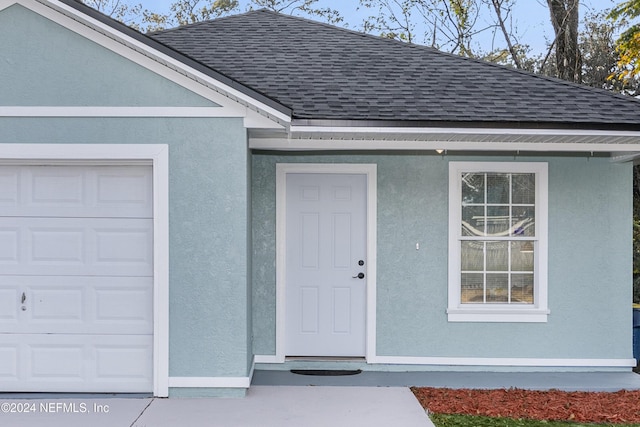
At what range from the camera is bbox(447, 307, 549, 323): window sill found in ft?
27.1

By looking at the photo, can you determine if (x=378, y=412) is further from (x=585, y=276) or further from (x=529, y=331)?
(x=585, y=276)

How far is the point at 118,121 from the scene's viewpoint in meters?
6.96

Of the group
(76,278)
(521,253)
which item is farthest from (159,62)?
(521,253)

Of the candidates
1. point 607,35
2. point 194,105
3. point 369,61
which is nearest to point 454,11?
point 607,35

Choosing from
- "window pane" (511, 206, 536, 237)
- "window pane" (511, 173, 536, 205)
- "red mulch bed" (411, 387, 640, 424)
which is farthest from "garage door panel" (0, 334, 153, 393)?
"window pane" (511, 173, 536, 205)

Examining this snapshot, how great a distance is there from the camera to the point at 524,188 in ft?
27.8

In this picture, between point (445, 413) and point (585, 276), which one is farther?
point (585, 276)

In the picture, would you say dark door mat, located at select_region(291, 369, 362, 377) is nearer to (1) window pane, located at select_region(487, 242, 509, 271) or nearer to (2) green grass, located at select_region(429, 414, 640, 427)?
(2) green grass, located at select_region(429, 414, 640, 427)

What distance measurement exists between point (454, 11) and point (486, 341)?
51.5ft

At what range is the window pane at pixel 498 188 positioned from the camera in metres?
8.47

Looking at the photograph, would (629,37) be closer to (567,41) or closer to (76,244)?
(567,41)

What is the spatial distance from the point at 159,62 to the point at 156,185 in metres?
1.31

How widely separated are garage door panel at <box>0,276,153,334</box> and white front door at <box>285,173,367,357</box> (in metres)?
2.13

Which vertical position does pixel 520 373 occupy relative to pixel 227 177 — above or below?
below
